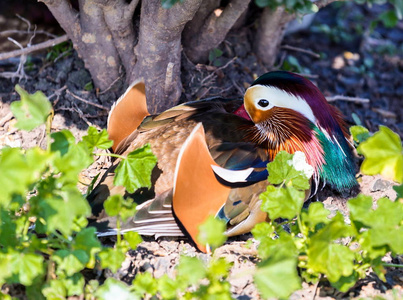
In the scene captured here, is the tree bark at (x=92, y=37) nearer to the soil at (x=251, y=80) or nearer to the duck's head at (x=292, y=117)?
the soil at (x=251, y=80)

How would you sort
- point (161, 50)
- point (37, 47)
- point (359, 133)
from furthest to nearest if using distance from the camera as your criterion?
point (37, 47), point (161, 50), point (359, 133)

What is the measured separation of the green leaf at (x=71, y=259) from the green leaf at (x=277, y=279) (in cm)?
56

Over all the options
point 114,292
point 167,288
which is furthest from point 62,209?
point 167,288

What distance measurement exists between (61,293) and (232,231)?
2.49 feet

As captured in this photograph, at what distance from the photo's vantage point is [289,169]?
1.85 m

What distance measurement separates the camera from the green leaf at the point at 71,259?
1578 mm

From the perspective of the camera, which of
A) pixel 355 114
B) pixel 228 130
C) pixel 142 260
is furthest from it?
pixel 355 114

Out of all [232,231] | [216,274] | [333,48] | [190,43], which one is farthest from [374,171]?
[333,48]

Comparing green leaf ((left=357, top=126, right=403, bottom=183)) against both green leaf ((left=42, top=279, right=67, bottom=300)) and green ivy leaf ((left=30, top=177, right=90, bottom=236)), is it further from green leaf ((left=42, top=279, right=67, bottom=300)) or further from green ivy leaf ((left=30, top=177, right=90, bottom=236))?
green leaf ((left=42, top=279, right=67, bottom=300))

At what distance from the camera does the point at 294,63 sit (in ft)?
10.9

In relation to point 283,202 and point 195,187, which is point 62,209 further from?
point 283,202

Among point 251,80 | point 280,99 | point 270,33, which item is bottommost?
point 251,80

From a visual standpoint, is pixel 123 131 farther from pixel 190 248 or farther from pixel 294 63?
pixel 294 63

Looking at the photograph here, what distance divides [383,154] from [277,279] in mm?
523
